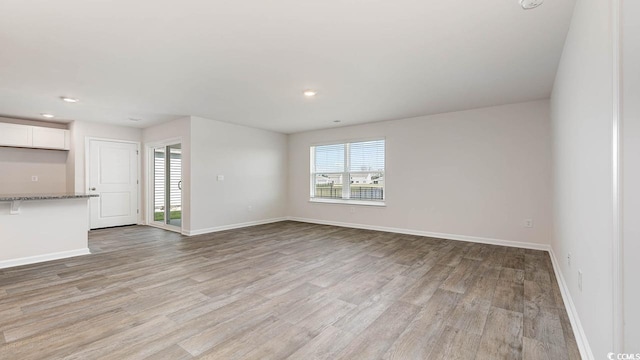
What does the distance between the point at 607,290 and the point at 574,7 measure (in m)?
1.98

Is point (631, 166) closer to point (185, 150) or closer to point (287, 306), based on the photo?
point (287, 306)

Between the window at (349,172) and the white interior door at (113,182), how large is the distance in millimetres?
4298

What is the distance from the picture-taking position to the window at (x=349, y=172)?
615 centimetres

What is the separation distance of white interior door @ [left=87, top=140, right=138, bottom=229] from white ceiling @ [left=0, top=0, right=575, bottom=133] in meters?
1.61

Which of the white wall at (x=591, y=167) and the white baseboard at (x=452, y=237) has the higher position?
the white wall at (x=591, y=167)

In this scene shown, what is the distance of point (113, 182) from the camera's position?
20.9 feet

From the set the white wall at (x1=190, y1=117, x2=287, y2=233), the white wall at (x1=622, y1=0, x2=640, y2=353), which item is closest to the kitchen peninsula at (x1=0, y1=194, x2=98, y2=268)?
the white wall at (x1=190, y1=117, x2=287, y2=233)

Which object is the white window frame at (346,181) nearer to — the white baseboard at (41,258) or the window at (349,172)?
the window at (349,172)

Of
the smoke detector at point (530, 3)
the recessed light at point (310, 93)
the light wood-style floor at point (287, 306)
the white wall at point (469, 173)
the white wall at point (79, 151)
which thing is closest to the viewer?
the light wood-style floor at point (287, 306)

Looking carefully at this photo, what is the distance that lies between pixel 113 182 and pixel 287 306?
5988 mm

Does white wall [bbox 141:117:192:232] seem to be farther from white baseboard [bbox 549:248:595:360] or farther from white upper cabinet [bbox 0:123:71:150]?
white baseboard [bbox 549:248:595:360]

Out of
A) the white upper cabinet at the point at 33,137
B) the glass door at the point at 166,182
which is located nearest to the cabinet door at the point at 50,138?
the white upper cabinet at the point at 33,137

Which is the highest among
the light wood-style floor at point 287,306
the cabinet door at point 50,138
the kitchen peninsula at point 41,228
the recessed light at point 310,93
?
the recessed light at point 310,93

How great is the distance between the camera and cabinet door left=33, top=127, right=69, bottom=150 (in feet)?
18.6
